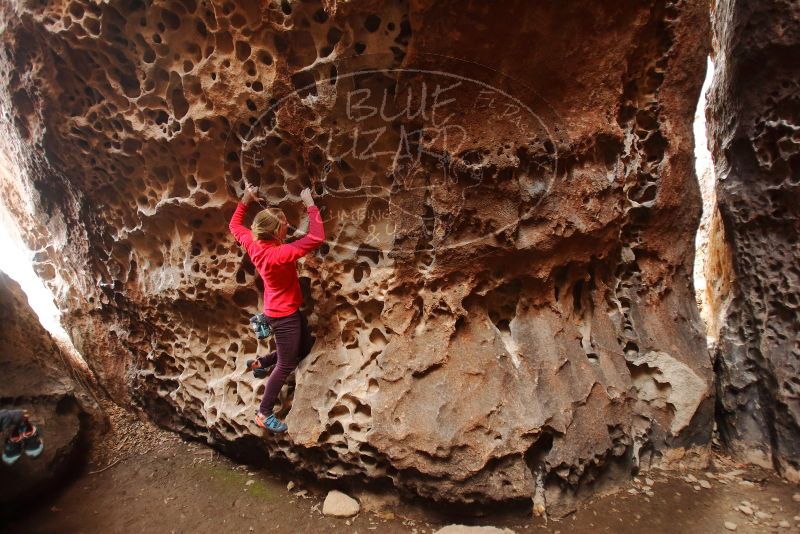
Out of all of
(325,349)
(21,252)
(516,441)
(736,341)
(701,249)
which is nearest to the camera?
(516,441)

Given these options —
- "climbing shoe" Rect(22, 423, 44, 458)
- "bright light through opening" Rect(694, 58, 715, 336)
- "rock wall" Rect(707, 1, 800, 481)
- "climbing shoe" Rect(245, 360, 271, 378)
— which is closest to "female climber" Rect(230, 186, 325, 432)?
"climbing shoe" Rect(245, 360, 271, 378)

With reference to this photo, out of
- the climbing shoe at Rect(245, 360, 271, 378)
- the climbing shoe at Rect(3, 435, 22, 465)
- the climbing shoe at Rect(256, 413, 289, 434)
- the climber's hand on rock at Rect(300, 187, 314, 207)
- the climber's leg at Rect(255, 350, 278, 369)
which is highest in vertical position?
the climber's hand on rock at Rect(300, 187, 314, 207)

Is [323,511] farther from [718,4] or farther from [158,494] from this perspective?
[718,4]

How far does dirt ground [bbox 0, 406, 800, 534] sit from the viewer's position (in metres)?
2.41

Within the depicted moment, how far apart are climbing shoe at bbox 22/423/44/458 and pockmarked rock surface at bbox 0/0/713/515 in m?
0.95

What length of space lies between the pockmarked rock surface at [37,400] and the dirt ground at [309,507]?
0.59 ft

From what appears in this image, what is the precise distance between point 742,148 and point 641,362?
155 cm

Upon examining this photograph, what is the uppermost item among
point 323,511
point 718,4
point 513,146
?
point 718,4

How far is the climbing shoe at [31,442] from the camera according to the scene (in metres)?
2.62

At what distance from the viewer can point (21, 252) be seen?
4.71m

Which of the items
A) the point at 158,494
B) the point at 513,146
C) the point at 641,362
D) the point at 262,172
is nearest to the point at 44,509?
the point at 158,494

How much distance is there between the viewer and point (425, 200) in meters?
2.52

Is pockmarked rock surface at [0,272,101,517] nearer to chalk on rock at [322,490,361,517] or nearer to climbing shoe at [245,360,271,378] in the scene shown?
climbing shoe at [245,360,271,378]

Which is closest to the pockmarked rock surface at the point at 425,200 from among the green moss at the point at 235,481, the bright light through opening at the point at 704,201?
the green moss at the point at 235,481
